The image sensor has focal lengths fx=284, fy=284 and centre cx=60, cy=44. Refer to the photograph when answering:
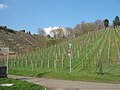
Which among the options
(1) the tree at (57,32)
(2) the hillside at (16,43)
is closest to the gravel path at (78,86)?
(2) the hillside at (16,43)

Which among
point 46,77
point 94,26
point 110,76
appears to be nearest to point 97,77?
point 110,76

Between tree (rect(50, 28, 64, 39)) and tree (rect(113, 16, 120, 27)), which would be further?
tree (rect(50, 28, 64, 39))

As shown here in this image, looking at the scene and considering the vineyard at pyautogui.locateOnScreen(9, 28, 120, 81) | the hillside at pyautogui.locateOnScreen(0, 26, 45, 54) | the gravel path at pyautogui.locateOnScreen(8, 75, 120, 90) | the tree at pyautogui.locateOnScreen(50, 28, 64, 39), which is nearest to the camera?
the gravel path at pyautogui.locateOnScreen(8, 75, 120, 90)

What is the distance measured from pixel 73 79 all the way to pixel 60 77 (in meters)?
2.12

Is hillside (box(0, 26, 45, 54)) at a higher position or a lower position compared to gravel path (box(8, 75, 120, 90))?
higher

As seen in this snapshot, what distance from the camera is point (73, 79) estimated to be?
27.0 metres

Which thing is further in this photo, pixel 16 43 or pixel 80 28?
pixel 80 28

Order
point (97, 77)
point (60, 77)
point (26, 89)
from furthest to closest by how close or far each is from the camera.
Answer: point (60, 77) → point (97, 77) → point (26, 89)

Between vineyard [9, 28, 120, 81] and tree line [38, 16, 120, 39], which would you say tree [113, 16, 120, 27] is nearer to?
tree line [38, 16, 120, 39]

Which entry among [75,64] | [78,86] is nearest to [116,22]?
[75,64]

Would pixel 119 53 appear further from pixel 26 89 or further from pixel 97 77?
pixel 26 89

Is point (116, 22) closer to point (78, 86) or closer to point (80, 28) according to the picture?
point (80, 28)

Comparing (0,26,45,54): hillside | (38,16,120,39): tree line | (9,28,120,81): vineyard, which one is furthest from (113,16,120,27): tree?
(9,28,120,81): vineyard

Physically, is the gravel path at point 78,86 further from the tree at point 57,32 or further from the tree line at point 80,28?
the tree at point 57,32
